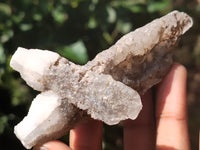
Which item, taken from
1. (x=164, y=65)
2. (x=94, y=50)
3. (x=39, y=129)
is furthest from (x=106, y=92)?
(x=94, y=50)

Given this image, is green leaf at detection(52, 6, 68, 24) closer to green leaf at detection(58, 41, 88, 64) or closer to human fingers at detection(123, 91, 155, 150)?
green leaf at detection(58, 41, 88, 64)

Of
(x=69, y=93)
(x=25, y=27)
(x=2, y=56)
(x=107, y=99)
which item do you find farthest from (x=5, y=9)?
(x=107, y=99)

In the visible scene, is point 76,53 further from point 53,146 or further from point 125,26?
point 53,146

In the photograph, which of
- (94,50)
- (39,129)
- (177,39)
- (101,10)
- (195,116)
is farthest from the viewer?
(195,116)

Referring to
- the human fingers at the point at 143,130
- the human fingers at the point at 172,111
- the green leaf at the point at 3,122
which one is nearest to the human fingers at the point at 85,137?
the human fingers at the point at 143,130

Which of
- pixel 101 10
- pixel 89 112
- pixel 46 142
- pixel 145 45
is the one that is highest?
pixel 101 10

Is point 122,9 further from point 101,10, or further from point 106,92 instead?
point 106,92

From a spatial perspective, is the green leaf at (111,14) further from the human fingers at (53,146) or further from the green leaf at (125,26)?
the human fingers at (53,146)
